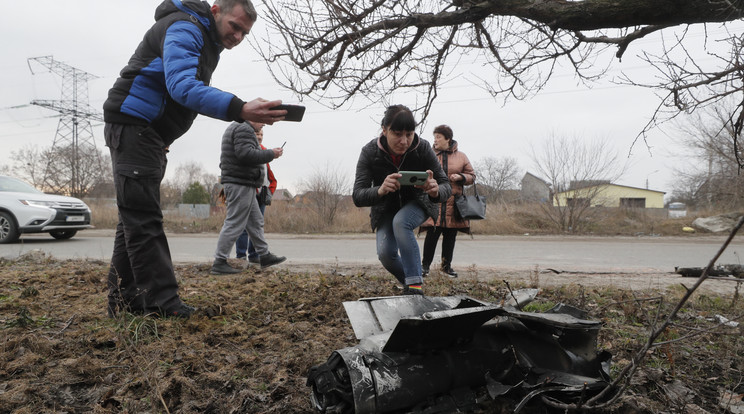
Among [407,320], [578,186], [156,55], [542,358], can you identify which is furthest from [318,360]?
[578,186]

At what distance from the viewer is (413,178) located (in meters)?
3.21

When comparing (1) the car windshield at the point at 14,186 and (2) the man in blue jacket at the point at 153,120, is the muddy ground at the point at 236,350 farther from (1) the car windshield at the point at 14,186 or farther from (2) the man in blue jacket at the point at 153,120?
(1) the car windshield at the point at 14,186

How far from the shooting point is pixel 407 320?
1.51 metres

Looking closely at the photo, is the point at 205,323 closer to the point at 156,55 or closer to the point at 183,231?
the point at 156,55

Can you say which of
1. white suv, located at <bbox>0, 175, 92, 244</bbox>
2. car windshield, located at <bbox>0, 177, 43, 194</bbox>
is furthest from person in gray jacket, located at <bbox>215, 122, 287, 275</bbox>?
car windshield, located at <bbox>0, 177, 43, 194</bbox>

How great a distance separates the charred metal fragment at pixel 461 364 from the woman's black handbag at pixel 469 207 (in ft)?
11.4

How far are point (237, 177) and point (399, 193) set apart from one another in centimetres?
250

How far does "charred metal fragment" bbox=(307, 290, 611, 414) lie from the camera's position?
152cm

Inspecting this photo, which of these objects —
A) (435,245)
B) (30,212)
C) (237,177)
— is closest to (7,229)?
(30,212)

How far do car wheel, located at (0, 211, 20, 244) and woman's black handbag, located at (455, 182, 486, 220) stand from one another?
10.2 m

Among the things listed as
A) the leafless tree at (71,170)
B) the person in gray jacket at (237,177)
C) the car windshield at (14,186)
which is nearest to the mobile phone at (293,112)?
Answer: the person in gray jacket at (237,177)

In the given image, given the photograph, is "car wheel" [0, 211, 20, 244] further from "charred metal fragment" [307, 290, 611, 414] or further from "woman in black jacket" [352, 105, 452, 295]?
"charred metal fragment" [307, 290, 611, 414]

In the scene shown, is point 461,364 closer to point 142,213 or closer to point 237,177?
point 142,213

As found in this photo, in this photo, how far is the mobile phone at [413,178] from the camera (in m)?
3.18
